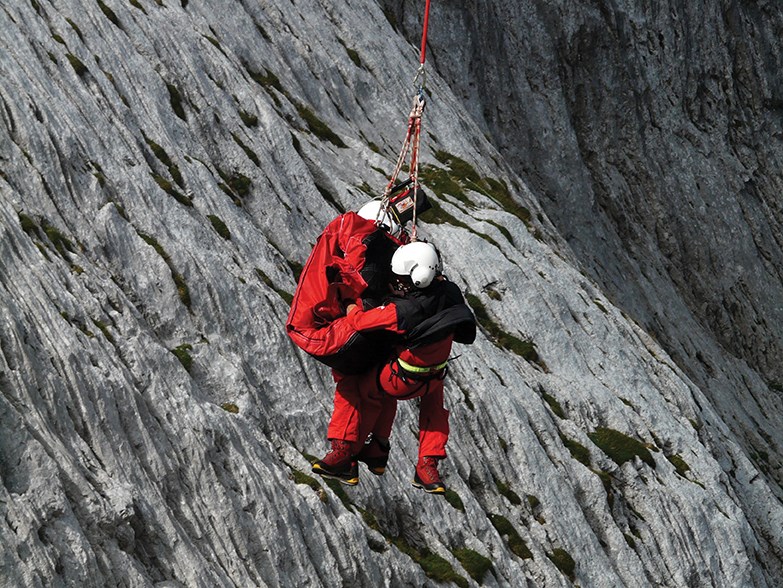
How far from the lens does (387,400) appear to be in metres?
18.5

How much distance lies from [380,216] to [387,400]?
9.87ft

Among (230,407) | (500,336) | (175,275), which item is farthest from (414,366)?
(500,336)

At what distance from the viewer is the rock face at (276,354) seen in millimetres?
22359

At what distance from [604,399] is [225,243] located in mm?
13375

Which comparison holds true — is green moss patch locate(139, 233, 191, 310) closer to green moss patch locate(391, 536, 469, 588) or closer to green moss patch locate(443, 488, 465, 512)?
green moss patch locate(391, 536, 469, 588)

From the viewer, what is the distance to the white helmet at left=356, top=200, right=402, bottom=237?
56.7 ft

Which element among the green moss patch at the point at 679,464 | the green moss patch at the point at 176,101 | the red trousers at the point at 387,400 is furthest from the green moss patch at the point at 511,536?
the green moss patch at the point at 176,101

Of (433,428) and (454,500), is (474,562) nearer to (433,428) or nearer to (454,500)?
(454,500)

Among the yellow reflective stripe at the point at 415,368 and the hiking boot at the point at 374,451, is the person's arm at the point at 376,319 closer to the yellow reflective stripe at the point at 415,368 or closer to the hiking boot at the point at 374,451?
the yellow reflective stripe at the point at 415,368

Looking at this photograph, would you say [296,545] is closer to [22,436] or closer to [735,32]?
[22,436]

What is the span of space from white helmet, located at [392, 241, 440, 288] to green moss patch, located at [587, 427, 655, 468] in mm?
20136

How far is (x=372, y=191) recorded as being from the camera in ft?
127

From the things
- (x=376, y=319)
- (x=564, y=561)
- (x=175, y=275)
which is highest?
(x=376, y=319)

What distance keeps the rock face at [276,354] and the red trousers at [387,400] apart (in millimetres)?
5197
